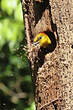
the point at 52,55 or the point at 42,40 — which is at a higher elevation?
the point at 42,40

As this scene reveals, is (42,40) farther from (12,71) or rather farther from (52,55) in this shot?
(12,71)

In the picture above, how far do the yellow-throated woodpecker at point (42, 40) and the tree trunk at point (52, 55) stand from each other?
49mm

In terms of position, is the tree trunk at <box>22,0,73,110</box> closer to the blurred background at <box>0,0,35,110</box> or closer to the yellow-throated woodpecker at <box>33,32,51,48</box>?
the yellow-throated woodpecker at <box>33,32,51,48</box>

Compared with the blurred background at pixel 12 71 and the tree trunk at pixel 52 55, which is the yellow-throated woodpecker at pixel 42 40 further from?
the blurred background at pixel 12 71

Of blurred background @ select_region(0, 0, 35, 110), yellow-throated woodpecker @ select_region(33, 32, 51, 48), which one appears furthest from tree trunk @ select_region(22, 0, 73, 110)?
blurred background @ select_region(0, 0, 35, 110)

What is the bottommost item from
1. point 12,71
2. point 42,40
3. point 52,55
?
point 12,71

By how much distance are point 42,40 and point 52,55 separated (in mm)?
131

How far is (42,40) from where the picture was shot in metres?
3.04

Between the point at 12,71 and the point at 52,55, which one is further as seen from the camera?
the point at 12,71

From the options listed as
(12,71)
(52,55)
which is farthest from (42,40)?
(12,71)

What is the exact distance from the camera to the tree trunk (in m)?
2.93

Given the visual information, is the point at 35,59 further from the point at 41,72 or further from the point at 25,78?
the point at 25,78

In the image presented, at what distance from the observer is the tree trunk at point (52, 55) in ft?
9.62

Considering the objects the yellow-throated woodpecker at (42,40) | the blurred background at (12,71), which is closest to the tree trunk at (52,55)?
the yellow-throated woodpecker at (42,40)
